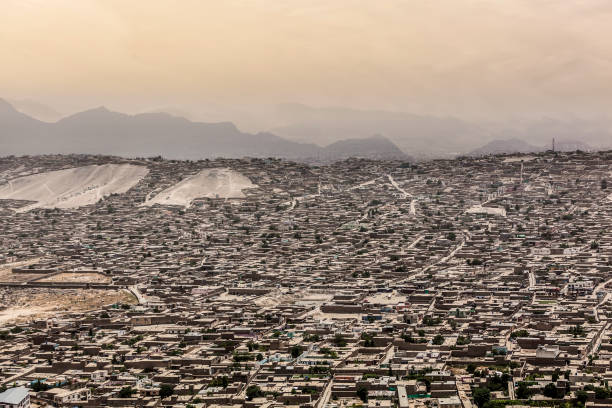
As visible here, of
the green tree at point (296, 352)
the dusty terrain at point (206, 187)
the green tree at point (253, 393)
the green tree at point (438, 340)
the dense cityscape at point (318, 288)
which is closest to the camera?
the green tree at point (253, 393)

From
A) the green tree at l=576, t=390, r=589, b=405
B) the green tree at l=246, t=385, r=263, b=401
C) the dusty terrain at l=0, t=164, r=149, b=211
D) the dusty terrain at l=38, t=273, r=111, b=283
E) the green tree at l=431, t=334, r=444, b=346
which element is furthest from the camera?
the dusty terrain at l=0, t=164, r=149, b=211

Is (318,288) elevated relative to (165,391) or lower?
elevated

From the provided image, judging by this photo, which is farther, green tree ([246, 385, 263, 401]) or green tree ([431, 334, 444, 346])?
green tree ([431, 334, 444, 346])

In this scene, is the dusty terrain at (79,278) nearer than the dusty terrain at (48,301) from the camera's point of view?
No

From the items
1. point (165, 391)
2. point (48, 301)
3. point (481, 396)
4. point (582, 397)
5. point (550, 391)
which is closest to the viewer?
point (582, 397)

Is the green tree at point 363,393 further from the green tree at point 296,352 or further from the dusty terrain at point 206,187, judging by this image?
the dusty terrain at point 206,187

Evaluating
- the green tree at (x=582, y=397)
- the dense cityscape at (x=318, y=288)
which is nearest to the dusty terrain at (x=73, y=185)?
the dense cityscape at (x=318, y=288)

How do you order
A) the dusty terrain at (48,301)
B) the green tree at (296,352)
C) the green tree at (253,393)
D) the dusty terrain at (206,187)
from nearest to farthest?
1. the green tree at (253,393)
2. the green tree at (296,352)
3. the dusty terrain at (48,301)
4. the dusty terrain at (206,187)

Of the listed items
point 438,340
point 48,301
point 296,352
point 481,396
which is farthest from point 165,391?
point 48,301

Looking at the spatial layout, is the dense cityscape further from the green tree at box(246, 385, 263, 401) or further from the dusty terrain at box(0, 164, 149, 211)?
the dusty terrain at box(0, 164, 149, 211)

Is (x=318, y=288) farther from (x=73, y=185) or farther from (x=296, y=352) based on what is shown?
(x=73, y=185)

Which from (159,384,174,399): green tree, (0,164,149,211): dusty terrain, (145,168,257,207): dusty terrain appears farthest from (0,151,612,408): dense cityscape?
(0,164,149,211): dusty terrain

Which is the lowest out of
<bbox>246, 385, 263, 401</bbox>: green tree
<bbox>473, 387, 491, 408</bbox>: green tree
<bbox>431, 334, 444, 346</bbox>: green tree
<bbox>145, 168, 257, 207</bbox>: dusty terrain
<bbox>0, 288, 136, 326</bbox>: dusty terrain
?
<bbox>0, 288, 136, 326</bbox>: dusty terrain

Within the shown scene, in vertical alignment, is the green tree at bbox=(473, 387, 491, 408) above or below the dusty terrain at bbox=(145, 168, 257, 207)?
below
